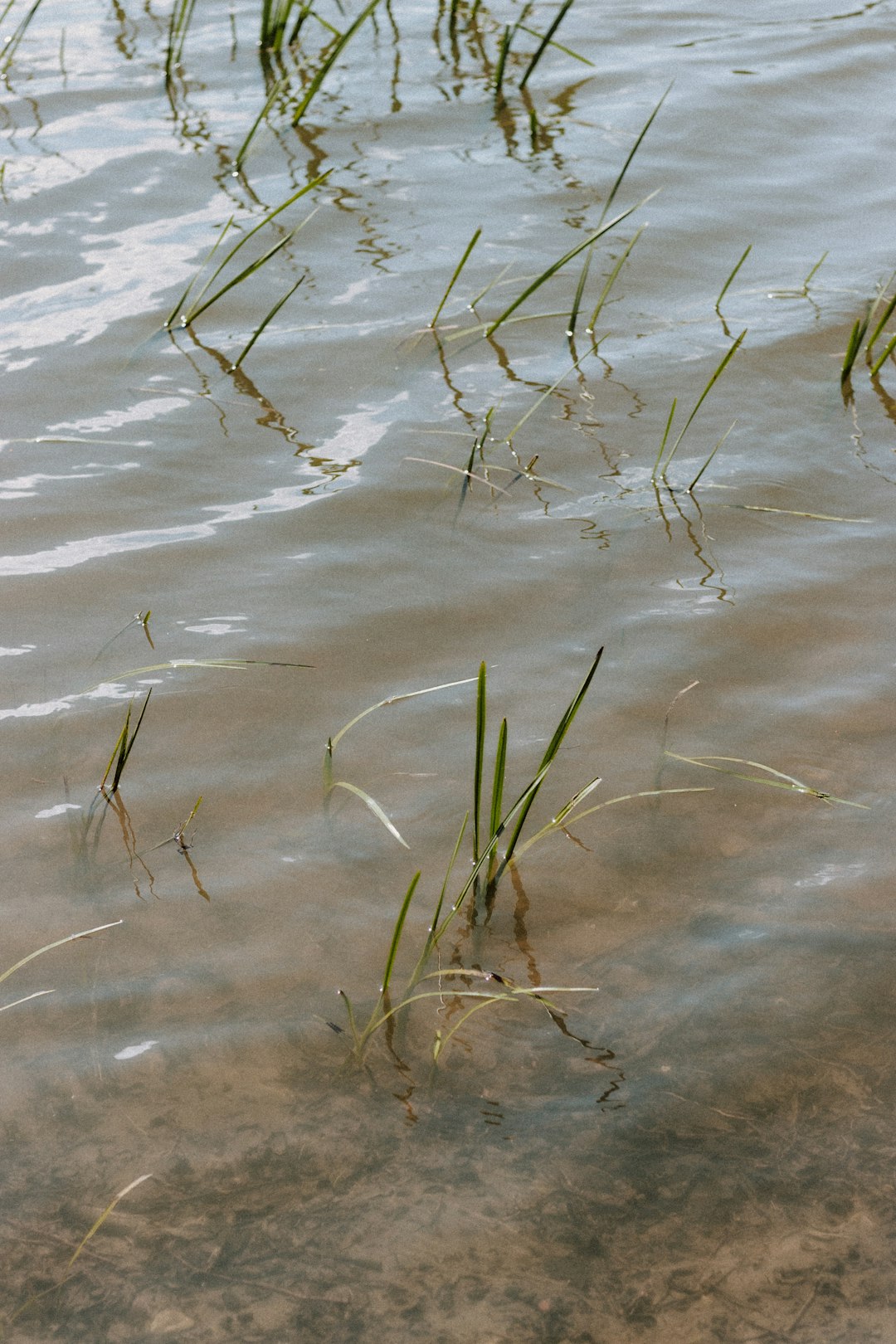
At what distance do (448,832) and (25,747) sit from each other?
74 cm

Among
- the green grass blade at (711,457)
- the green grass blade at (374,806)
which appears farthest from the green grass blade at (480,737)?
the green grass blade at (711,457)

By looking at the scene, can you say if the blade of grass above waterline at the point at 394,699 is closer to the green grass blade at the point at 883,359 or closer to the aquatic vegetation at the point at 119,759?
the aquatic vegetation at the point at 119,759

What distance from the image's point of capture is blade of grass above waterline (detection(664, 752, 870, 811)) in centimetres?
208

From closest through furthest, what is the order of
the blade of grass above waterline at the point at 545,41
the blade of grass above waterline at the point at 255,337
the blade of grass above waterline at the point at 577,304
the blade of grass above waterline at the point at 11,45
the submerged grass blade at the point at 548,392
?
the submerged grass blade at the point at 548,392 → the blade of grass above waterline at the point at 255,337 → the blade of grass above waterline at the point at 577,304 → the blade of grass above waterline at the point at 545,41 → the blade of grass above waterline at the point at 11,45

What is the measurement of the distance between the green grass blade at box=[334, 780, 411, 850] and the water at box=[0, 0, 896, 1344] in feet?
0.11

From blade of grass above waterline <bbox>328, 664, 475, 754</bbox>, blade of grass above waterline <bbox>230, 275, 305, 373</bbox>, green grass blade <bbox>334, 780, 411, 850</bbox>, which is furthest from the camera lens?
blade of grass above waterline <bbox>230, 275, 305, 373</bbox>

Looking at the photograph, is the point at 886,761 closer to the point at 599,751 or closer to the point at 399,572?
the point at 599,751

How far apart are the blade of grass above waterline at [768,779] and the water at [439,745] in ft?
0.05

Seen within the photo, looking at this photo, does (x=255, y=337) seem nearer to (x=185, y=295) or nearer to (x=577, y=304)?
(x=185, y=295)

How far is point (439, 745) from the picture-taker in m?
2.24

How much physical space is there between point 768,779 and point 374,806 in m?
0.69

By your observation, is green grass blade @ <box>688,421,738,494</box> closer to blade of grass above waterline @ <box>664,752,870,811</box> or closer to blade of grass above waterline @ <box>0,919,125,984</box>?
blade of grass above waterline @ <box>664,752,870,811</box>

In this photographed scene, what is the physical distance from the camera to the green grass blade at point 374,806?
6.00ft

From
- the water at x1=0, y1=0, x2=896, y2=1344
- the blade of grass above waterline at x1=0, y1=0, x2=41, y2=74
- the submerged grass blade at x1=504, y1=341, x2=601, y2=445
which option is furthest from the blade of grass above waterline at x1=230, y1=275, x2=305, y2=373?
the blade of grass above waterline at x1=0, y1=0, x2=41, y2=74
